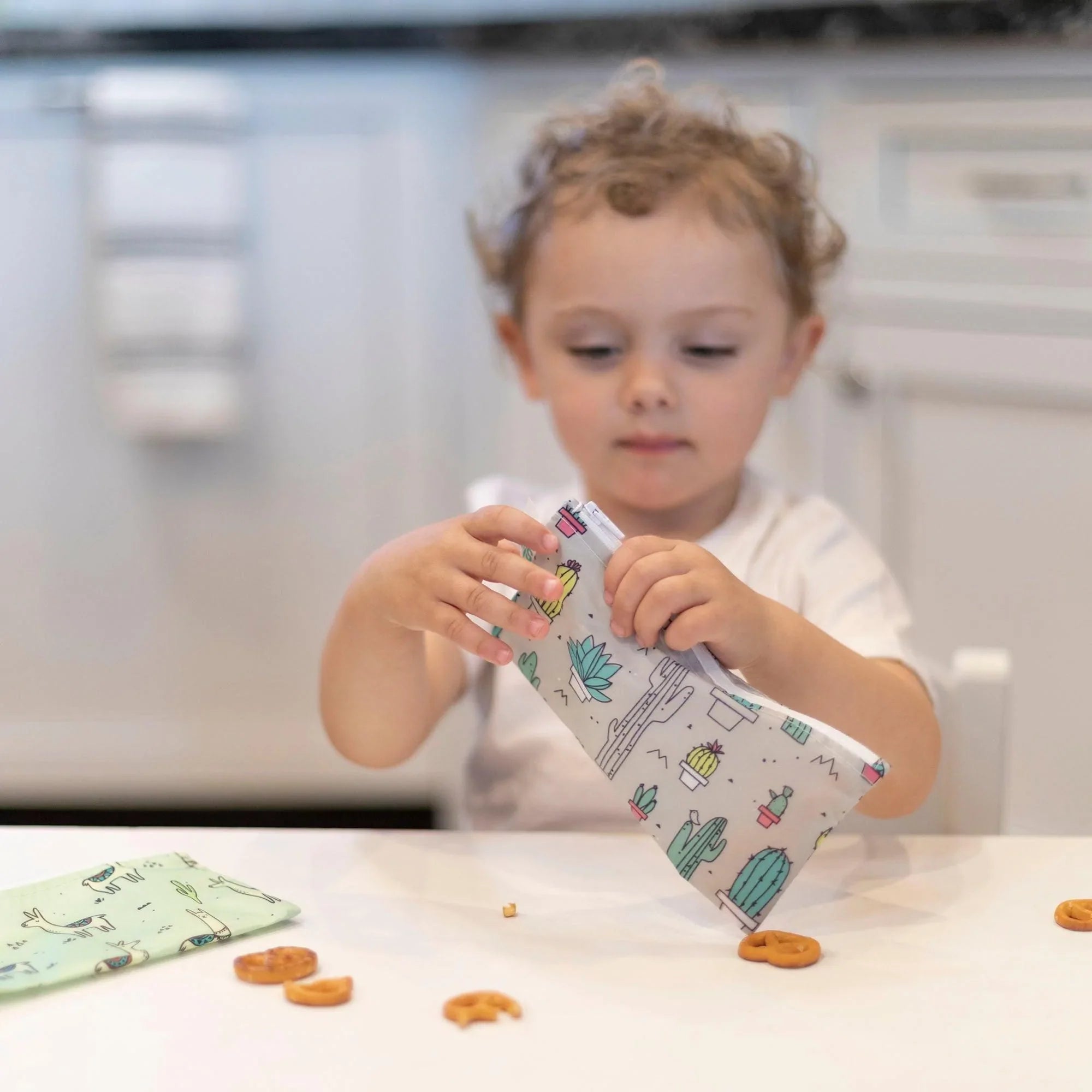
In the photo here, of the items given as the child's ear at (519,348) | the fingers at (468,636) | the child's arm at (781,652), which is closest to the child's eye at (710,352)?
the child's ear at (519,348)

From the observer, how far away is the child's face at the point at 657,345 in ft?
2.97

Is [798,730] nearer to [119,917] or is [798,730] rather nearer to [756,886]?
[756,886]

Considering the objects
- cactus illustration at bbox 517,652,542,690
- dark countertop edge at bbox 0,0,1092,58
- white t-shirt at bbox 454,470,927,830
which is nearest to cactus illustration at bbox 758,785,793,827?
cactus illustration at bbox 517,652,542,690

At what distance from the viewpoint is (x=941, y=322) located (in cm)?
143

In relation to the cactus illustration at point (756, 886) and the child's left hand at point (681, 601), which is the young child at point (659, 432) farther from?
the cactus illustration at point (756, 886)

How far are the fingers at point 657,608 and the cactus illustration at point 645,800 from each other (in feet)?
0.19

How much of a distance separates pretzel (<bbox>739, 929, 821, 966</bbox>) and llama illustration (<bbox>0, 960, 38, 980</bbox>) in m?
0.26

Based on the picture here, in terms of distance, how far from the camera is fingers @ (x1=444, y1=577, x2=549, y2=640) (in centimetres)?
57

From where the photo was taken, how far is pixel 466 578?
0.64 m

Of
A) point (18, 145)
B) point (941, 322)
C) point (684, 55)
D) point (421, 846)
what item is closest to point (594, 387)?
point (421, 846)

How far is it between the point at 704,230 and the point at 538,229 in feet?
0.42

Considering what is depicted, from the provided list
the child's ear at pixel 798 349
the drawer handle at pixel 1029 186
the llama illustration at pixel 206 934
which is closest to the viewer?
the llama illustration at pixel 206 934

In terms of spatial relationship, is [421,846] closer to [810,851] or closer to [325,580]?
[810,851]

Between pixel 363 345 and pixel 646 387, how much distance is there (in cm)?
106
